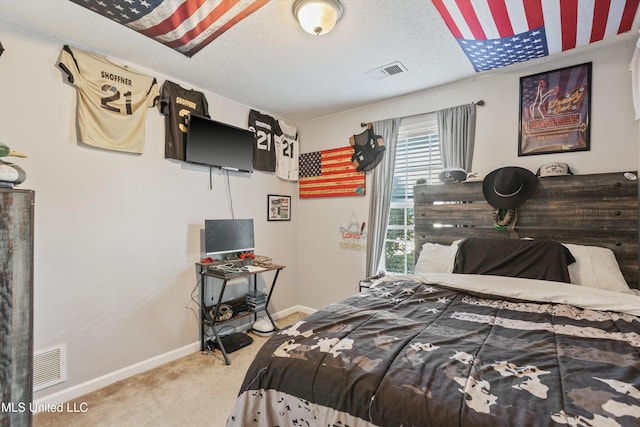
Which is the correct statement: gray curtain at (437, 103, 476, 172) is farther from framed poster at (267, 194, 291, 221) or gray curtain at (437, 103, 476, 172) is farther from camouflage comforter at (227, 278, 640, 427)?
framed poster at (267, 194, 291, 221)

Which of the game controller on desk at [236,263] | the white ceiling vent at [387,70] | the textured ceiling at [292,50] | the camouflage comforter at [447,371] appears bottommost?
the camouflage comforter at [447,371]

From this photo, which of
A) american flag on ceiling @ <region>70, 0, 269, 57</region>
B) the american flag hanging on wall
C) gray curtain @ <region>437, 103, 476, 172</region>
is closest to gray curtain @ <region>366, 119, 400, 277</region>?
the american flag hanging on wall

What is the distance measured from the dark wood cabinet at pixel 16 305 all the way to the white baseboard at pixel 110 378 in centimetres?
70

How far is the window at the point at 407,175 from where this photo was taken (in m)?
→ 3.05

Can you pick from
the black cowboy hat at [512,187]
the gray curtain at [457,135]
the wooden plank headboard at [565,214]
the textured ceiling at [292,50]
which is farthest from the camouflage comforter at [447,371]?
the textured ceiling at [292,50]

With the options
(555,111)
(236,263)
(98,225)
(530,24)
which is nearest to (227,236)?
(236,263)

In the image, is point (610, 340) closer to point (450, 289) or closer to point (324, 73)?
point (450, 289)

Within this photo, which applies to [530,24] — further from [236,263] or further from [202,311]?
[202,311]

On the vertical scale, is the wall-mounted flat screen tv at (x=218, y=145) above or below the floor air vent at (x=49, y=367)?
above

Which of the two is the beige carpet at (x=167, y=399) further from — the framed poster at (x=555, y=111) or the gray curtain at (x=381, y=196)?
the framed poster at (x=555, y=111)

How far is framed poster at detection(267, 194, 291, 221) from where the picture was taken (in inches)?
144

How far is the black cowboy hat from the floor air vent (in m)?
3.50

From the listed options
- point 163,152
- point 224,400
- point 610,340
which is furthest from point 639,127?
point 163,152

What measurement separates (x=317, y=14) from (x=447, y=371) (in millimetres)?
1914
